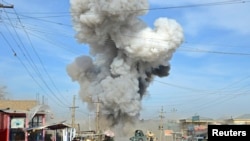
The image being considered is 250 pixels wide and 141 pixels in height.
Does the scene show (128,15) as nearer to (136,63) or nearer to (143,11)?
(143,11)

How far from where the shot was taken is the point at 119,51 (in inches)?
2904

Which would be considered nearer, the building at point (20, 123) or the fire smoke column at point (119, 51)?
the building at point (20, 123)

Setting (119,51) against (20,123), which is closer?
(20,123)

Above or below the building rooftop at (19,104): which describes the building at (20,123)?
below

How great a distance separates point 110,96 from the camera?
71.2m

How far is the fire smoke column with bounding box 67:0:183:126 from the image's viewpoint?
66.9m

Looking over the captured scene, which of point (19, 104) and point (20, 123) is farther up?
point (19, 104)

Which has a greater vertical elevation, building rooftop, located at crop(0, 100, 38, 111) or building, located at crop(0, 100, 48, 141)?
building rooftop, located at crop(0, 100, 38, 111)

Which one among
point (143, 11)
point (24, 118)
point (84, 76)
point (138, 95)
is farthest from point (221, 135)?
point (84, 76)

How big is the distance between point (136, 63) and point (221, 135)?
6643 cm

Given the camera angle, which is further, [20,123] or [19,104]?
[19,104]

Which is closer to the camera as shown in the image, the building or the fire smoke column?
the building

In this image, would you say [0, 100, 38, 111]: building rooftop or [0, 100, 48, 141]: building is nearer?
[0, 100, 48, 141]: building

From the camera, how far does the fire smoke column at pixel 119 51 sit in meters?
66.9
